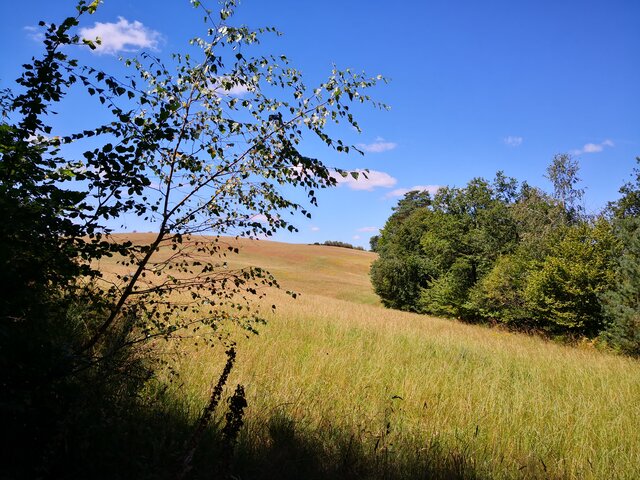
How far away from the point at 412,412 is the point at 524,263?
21856mm

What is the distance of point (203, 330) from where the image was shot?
8938 mm

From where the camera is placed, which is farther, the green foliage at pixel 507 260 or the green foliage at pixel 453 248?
the green foliage at pixel 453 248

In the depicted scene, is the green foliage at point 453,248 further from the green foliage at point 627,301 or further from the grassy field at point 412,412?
the grassy field at point 412,412

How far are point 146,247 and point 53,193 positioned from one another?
1011 millimetres

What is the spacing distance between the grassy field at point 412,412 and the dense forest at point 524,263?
37.7ft

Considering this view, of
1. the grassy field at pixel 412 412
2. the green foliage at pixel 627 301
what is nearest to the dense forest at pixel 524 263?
the green foliage at pixel 627 301

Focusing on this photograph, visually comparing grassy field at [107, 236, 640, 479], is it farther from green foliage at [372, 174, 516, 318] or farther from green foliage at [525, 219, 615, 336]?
green foliage at [372, 174, 516, 318]

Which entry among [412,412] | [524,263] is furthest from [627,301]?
[412,412]

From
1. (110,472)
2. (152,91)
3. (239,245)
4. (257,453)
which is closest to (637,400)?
(257,453)

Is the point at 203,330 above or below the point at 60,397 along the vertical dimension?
below

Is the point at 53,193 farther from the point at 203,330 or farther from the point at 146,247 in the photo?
the point at 203,330

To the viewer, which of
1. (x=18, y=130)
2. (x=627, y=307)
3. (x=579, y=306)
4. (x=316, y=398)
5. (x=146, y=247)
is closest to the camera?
(x=18, y=130)

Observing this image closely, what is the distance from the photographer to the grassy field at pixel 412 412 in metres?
3.73

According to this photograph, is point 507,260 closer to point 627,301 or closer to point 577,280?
point 577,280
